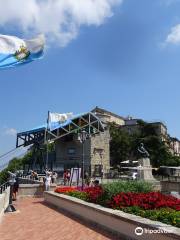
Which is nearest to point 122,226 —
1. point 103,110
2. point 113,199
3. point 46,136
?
point 113,199

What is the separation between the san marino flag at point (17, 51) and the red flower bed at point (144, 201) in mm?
6139

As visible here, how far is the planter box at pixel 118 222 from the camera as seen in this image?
820cm

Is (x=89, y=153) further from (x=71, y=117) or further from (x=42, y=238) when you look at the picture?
(x=42, y=238)

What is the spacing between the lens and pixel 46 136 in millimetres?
54375

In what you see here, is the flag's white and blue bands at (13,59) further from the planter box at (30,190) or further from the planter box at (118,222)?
the planter box at (30,190)

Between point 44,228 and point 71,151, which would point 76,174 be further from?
point 71,151

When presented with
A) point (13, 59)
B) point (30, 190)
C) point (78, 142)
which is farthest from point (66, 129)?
point (13, 59)

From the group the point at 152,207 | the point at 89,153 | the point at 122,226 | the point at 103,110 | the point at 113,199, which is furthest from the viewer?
the point at 103,110

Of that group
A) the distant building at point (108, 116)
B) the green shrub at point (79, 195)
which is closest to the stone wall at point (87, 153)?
the green shrub at point (79, 195)

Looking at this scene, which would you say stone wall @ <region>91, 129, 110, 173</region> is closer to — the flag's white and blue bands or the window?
the window

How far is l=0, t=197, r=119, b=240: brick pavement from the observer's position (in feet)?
34.8

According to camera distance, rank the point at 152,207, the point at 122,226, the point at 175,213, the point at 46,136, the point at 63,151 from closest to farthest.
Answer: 1. the point at 175,213
2. the point at 122,226
3. the point at 152,207
4. the point at 46,136
5. the point at 63,151

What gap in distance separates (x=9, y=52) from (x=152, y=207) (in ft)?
24.9

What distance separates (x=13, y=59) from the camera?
13508 mm
